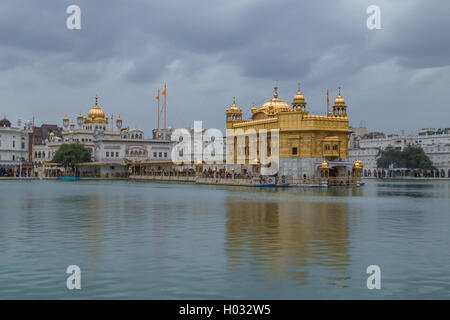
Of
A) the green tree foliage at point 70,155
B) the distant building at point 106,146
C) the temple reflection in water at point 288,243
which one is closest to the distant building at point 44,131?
the distant building at point 106,146

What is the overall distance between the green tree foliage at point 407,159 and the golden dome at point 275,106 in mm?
50436

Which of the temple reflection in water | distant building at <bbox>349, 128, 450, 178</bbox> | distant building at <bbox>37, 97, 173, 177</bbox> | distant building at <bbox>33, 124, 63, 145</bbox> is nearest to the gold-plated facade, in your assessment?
the temple reflection in water

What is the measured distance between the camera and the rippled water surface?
34.3 ft

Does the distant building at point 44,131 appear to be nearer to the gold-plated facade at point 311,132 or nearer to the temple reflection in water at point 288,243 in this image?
the gold-plated facade at point 311,132

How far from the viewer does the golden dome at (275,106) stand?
7491 centimetres

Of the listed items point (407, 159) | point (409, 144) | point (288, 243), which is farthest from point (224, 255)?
point (409, 144)

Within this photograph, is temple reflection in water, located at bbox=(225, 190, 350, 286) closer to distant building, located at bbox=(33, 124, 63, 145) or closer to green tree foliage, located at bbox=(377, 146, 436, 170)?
green tree foliage, located at bbox=(377, 146, 436, 170)

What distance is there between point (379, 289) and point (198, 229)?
956 cm

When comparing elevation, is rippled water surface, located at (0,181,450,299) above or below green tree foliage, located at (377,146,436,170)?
below

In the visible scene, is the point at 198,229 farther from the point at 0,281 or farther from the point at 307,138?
the point at 307,138

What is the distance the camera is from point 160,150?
11469cm

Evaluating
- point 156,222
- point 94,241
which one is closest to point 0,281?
point 94,241

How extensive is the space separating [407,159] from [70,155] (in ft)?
230

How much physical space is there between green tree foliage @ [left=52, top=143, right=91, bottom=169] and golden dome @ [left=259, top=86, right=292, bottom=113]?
42.2 metres
